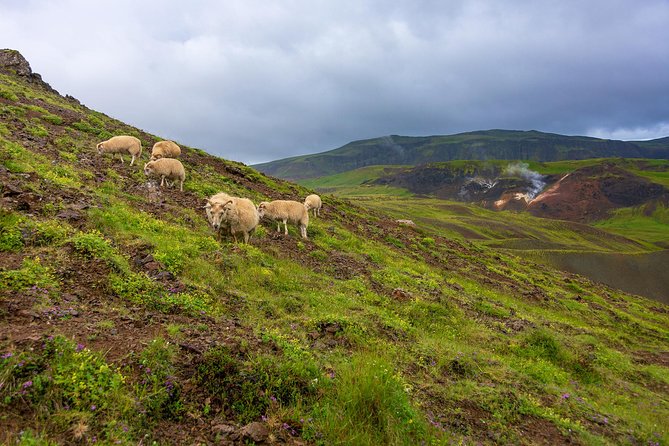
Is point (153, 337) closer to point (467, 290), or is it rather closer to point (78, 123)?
point (467, 290)

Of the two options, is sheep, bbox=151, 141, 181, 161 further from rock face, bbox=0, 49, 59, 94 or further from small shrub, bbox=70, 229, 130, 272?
rock face, bbox=0, 49, 59, 94

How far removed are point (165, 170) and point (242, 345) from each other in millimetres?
14645

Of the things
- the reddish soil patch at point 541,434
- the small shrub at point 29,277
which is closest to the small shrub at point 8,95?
the small shrub at point 29,277

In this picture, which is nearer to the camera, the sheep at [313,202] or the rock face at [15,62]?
the sheep at [313,202]

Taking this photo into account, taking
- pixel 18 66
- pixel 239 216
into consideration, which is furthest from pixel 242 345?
pixel 18 66

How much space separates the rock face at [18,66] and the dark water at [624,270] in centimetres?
6925

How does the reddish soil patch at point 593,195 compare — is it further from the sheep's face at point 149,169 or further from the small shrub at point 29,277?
the small shrub at point 29,277

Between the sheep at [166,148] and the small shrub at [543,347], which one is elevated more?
the sheep at [166,148]

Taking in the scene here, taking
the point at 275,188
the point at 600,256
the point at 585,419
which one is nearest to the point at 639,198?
the point at 600,256

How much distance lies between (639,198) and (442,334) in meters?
215

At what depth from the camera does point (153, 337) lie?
20.1 feet

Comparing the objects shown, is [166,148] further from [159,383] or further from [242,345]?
[159,383]

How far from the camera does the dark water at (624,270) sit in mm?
51781

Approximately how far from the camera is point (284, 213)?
1867cm
